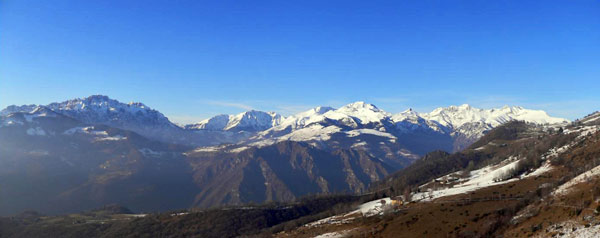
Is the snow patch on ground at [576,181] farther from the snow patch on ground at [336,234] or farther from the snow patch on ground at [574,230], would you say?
the snow patch on ground at [336,234]

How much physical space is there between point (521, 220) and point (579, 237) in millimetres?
28575

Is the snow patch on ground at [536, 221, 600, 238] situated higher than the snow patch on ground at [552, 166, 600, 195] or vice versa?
the snow patch on ground at [552, 166, 600, 195]

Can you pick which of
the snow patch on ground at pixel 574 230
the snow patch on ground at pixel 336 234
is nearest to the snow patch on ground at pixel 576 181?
the snow patch on ground at pixel 574 230

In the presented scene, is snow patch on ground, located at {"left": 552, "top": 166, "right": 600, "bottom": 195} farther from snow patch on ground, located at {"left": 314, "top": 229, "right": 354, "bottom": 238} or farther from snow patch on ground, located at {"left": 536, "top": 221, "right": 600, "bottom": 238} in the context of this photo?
snow patch on ground, located at {"left": 314, "top": 229, "right": 354, "bottom": 238}

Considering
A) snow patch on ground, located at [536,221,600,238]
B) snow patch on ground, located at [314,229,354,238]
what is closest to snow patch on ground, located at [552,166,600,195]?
snow patch on ground, located at [536,221,600,238]

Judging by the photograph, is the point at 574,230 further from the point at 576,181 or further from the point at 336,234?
the point at 336,234

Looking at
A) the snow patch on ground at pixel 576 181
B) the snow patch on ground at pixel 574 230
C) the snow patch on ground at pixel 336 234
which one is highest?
the snow patch on ground at pixel 576 181

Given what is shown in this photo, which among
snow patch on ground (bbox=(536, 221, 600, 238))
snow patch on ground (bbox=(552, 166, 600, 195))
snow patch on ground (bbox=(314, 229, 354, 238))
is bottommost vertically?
snow patch on ground (bbox=(314, 229, 354, 238))

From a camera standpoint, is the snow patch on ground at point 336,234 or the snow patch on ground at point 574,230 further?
the snow patch on ground at point 336,234

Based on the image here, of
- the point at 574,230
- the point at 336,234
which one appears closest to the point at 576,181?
the point at 574,230

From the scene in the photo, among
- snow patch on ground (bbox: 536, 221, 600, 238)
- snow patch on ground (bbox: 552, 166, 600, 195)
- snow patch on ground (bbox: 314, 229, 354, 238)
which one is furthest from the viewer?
snow patch on ground (bbox: 314, 229, 354, 238)

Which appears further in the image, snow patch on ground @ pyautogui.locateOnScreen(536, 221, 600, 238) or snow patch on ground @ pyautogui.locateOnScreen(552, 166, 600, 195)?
snow patch on ground @ pyautogui.locateOnScreen(552, 166, 600, 195)

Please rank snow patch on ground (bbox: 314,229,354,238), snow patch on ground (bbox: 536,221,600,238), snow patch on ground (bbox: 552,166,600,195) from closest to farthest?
snow patch on ground (bbox: 536,221,600,238), snow patch on ground (bbox: 552,166,600,195), snow patch on ground (bbox: 314,229,354,238)

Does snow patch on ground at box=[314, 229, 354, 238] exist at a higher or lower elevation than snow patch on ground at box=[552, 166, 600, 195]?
lower
